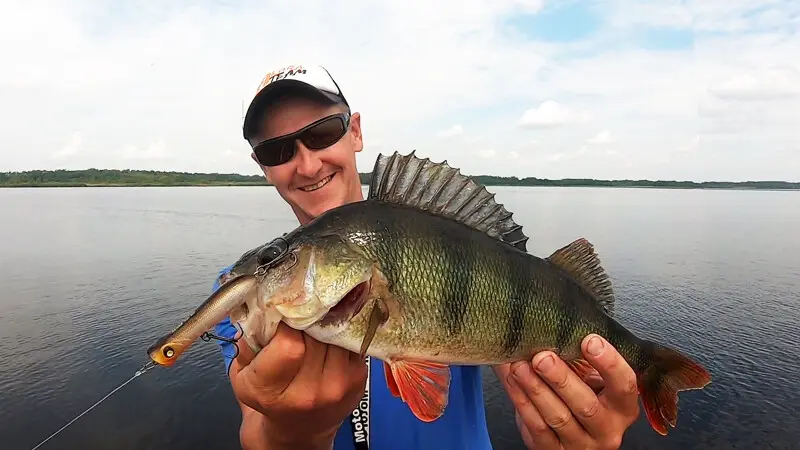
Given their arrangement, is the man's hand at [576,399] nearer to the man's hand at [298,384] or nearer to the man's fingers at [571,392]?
the man's fingers at [571,392]

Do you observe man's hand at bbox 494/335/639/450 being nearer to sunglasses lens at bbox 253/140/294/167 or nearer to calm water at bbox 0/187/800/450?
sunglasses lens at bbox 253/140/294/167

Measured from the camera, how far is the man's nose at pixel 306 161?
3.32 m

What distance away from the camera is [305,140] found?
3311 millimetres

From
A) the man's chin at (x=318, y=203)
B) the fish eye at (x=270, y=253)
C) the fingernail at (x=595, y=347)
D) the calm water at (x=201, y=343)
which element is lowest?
the calm water at (x=201, y=343)

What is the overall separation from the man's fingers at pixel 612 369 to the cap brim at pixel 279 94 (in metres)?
2.17

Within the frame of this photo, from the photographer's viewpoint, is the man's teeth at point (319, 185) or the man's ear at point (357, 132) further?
the man's ear at point (357, 132)

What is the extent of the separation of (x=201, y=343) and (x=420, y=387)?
17437 millimetres

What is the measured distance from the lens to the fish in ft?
6.53

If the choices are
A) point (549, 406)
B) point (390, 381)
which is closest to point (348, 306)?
point (390, 381)

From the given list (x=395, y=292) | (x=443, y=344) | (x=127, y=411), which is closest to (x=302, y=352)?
(x=395, y=292)

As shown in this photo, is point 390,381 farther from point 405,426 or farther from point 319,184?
point 319,184

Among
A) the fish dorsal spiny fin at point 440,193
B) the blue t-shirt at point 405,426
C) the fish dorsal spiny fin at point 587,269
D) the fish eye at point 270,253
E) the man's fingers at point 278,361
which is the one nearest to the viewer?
the man's fingers at point 278,361

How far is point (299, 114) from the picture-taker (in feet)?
11.1

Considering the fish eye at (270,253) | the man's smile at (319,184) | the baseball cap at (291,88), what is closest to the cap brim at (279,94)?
the baseball cap at (291,88)
